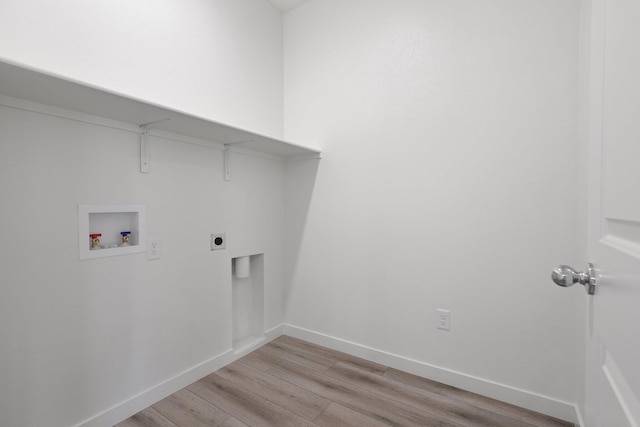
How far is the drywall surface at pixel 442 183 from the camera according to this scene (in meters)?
Answer: 1.53

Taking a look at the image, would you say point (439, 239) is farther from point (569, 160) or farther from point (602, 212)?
point (602, 212)

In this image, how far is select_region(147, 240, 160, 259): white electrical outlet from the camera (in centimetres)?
165

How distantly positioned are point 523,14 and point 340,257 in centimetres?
182

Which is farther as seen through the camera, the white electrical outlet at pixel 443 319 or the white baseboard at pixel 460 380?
the white electrical outlet at pixel 443 319

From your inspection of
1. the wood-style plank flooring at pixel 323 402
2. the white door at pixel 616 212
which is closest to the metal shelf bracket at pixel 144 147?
the wood-style plank flooring at pixel 323 402

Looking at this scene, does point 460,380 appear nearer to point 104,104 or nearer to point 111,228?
point 111,228

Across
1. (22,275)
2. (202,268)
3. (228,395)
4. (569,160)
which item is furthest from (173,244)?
(569,160)

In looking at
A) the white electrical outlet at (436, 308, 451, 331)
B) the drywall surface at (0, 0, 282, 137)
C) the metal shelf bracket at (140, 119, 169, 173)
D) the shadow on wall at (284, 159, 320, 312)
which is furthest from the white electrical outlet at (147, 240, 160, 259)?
the white electrical outlet at (436, 308, 451, 331)

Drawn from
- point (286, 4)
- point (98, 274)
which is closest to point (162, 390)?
point (98, 274)

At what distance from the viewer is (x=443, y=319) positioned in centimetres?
184

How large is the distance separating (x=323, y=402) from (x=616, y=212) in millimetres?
1670

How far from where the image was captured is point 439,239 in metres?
1.85

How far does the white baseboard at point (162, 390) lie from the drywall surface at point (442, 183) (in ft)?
1.99

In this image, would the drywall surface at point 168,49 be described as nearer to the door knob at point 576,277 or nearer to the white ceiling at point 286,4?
the white ceiling at point 286,4
